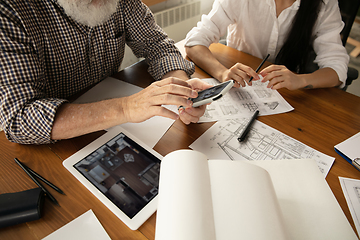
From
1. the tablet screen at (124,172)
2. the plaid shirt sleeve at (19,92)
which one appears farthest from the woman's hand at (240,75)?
the plaid shirt sleeve at (19,92)

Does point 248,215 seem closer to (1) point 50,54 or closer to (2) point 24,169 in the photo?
(2) point 24,169

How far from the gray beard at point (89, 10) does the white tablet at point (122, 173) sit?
1.37 feet

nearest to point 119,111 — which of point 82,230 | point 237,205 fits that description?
point 82,230

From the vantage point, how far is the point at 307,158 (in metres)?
0.64

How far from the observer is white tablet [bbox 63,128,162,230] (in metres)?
0.52

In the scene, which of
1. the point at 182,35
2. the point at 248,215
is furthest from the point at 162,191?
the point at 182,35

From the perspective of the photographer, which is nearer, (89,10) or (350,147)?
(350,147)

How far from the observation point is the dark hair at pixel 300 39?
3.43ft

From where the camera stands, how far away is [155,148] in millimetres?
665

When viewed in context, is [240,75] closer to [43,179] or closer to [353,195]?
[353,195]

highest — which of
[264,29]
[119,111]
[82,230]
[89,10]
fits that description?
[89,10]

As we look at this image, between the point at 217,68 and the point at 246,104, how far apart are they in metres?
0.22

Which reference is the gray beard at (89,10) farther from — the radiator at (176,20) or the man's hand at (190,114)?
the radiator at (176,20)

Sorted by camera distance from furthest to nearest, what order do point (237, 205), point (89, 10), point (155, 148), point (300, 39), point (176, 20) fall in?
point (176, 20), point (300, 39), point (89, 10), point (155, 148), point (237, 205)
